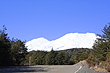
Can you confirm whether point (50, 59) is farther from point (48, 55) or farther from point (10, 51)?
point (10, 51)

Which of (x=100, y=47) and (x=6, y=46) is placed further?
(x=6, y=46)

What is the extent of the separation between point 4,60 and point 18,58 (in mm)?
13745

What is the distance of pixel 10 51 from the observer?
43062 millimetres

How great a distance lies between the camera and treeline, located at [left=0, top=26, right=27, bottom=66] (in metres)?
39.1

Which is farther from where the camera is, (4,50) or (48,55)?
(48,55)

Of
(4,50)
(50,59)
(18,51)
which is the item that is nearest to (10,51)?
(4,50)

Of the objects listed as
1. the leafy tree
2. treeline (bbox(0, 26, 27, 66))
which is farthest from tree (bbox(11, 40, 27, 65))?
the leafy tree

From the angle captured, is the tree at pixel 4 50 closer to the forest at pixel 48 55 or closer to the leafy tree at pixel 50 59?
the forest at pixel 48 55

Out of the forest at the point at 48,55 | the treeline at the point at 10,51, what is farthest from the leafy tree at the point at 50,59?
the treeline at the point at 10,51

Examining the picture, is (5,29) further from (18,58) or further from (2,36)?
(18,58)

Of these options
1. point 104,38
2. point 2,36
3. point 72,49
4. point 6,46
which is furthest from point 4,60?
point 72,49

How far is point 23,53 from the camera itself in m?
57.4

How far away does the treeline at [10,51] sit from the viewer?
39119 millimetres

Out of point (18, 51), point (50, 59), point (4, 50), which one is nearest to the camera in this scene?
point (4, 50)
